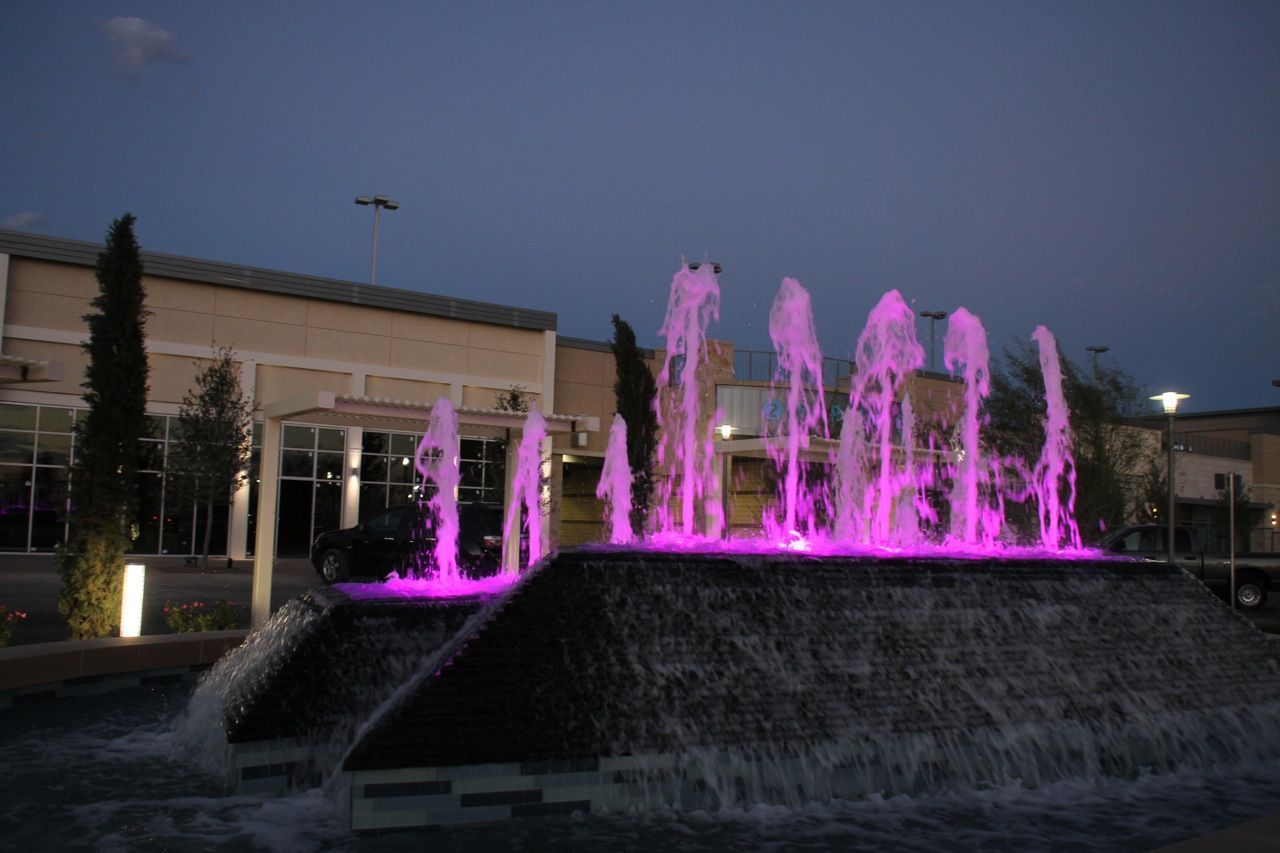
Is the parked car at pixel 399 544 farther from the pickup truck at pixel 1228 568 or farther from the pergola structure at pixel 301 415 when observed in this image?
the pickup truck at pixel 1228 568

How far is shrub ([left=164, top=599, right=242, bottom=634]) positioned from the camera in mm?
11312

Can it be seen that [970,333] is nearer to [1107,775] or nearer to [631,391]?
[1107,775]

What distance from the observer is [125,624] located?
10586 millimetres

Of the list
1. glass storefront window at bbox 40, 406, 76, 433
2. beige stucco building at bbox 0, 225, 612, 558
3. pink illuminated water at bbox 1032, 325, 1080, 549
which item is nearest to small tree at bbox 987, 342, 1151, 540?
pink illuminated water at bbox 1032, 325, 1080, 549

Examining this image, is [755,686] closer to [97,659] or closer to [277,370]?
[97,659]

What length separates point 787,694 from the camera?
20.6 feet

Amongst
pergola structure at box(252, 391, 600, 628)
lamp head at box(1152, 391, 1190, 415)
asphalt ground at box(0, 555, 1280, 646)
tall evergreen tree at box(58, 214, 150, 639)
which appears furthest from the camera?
lamp head at box(1152, 391, 1190, 415)

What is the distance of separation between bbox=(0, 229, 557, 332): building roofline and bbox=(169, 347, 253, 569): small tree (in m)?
2.89

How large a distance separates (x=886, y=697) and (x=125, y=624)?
7.85 m

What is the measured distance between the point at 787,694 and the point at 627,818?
123 centimetres

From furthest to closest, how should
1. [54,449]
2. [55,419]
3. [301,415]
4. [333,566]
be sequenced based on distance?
1. [55,419]
2. [54,449]
3. [333,566]
4. [301,415]

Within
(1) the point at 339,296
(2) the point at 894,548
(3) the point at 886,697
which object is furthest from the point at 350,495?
(3) the point at 886,697

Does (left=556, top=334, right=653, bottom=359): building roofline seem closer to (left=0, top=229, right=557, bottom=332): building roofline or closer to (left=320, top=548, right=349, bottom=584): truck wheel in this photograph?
(left=0, top=229, right=557, bottom=332): building roofline

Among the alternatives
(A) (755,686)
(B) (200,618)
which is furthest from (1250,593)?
(B) (200,618)
